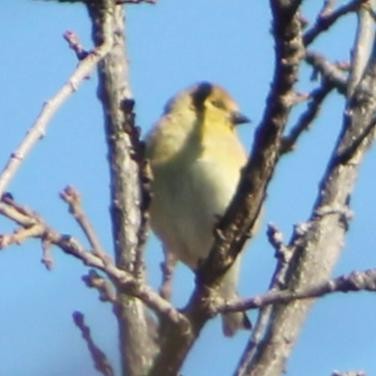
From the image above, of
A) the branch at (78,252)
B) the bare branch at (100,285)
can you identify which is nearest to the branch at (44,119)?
the branch at (78,252)

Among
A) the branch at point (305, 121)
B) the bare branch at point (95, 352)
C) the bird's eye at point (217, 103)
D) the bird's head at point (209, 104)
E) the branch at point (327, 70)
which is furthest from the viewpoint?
the bird's eye at point (217, 103)

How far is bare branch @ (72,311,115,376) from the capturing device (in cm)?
311

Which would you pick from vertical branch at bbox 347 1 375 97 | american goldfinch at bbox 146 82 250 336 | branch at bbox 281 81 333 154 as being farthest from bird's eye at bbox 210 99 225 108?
branch at bbox 281 81 333 154

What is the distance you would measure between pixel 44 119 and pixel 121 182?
1.57 meters

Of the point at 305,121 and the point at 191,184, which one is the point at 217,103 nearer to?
the point at 191,184

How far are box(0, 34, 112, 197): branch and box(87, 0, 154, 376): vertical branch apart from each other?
552mm

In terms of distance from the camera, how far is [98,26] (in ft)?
12.2

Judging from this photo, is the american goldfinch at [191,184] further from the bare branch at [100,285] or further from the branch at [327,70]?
the bare branch at [100,285]

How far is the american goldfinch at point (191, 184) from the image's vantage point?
15.8 feet

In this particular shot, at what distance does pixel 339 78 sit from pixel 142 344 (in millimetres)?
1074

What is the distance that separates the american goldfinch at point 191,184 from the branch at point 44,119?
1.98 metres

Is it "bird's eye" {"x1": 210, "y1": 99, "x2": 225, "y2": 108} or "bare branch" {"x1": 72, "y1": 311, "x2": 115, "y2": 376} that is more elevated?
"bird's eye" {"x1": 210, "y1": 99, "x2": 225, "y2": 108}

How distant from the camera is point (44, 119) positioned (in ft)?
8.11

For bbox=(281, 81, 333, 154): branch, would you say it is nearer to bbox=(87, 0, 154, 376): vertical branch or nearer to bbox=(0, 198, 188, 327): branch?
bbox=(0, 198, 188, 327): branch
